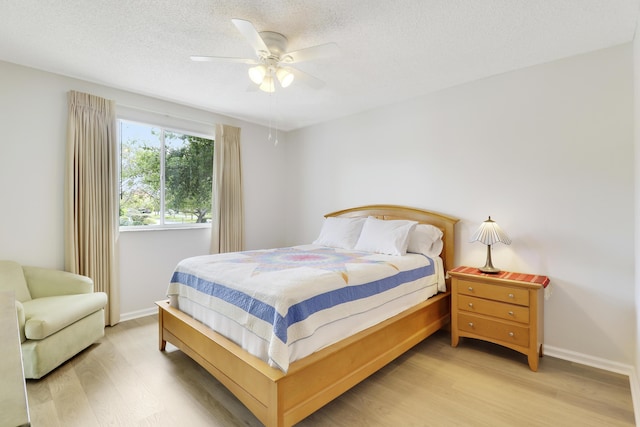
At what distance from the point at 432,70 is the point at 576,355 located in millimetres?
2766

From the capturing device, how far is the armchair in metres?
2.16

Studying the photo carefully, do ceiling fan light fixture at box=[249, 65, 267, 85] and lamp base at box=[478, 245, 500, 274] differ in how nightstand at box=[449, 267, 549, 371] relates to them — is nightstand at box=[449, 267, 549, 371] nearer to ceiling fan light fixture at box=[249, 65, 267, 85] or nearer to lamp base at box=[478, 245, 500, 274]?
lamp base at box=[478, 245, 500, 274]

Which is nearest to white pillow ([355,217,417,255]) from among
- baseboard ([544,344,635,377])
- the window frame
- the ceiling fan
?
baseboard ([544,344,635,377])

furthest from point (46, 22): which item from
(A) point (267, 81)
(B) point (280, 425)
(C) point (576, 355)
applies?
(C) point (576, 355)

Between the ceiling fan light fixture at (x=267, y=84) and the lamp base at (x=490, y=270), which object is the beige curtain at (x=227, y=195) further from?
the lamp base at (x=490, y=270)

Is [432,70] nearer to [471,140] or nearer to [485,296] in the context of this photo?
[471,140]

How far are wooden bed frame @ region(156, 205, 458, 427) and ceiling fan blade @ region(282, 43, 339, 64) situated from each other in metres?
1.92

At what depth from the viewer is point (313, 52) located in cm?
212

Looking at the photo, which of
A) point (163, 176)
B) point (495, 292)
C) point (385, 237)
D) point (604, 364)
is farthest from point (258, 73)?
point (604, 364)

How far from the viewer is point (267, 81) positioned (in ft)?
8.18

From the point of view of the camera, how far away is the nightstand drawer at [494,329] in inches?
95.4

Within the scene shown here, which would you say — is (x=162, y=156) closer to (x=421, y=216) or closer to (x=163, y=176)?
(x=163, y=176)

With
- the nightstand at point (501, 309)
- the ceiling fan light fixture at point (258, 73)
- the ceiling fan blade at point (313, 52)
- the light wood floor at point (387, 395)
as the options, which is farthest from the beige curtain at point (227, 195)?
the nightstand at point (501, 309)

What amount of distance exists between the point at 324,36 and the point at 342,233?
6.75ft
